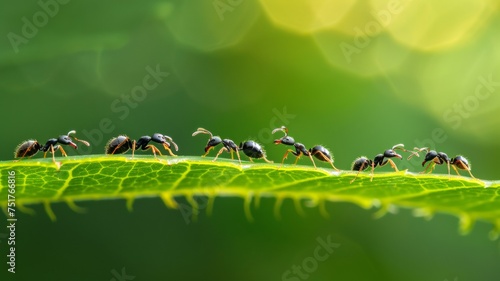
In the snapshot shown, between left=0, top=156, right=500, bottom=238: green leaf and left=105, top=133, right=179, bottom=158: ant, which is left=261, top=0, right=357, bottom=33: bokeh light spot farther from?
left=0, top=156, right=500, bottom=238: green leaf

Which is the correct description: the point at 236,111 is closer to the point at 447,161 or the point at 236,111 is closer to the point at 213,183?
the point at 447,161

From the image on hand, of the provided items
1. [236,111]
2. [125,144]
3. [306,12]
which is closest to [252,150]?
[125,144]

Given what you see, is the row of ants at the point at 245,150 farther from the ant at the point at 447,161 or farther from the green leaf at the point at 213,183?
the green leaf at the point at 213,183

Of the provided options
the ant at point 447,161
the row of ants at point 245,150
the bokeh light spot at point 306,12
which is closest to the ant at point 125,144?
the row of ants at point 245,150

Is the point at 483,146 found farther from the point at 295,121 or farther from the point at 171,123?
the point at 171,123

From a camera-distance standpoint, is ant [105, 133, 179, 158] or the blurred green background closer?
ant [105, 133, 179, 158]

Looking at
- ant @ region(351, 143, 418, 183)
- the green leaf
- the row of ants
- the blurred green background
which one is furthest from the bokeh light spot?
the green leaf
